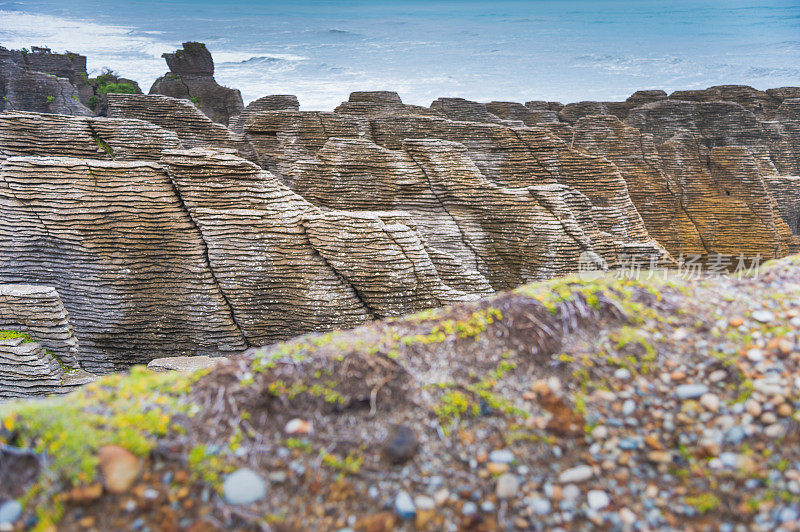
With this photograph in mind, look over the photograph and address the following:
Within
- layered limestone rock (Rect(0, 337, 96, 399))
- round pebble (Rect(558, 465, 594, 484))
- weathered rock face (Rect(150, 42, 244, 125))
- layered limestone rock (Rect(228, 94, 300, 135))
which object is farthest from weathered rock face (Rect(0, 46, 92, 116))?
round pebble (Rect(558, 465, 594, 484))

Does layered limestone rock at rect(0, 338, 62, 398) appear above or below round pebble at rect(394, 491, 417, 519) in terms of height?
below

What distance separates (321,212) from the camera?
506 inches

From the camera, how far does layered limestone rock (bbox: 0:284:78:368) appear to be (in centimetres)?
1053

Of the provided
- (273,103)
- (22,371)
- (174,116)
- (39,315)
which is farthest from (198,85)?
(22,371)

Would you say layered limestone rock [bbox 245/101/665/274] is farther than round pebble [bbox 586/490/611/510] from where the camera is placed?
Yes

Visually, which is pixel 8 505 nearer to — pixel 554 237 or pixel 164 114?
pixel 554 237

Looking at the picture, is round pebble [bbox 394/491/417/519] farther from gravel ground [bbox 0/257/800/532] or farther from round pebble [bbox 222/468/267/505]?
round pebble [bbox 222/468/267/505]

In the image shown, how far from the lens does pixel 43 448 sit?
3434mm

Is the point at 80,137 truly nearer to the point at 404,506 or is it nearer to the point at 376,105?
the point at 376,105

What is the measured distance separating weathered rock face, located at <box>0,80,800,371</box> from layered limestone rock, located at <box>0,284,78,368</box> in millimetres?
934

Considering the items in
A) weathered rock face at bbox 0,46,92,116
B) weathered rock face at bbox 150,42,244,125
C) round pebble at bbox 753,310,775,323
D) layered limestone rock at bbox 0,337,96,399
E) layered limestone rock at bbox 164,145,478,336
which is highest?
weathered rock face at bbox 150,42,244,125

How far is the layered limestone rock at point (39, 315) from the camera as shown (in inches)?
415

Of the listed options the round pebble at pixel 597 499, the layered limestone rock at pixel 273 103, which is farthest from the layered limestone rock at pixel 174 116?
the round pebble at pixel 597 499

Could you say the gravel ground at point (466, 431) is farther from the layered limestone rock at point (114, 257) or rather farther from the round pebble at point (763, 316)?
the layered limestone rock at point (114, 257)
